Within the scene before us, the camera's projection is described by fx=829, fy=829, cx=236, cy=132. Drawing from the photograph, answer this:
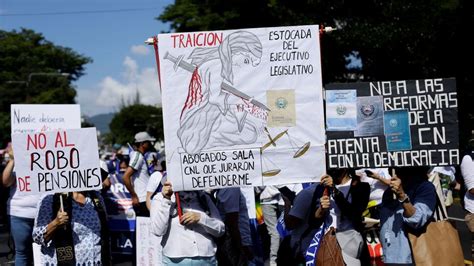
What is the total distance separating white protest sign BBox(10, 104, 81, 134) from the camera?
10508 mm

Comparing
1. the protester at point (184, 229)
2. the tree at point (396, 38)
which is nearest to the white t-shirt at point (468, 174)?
the protester at point (184, 229)

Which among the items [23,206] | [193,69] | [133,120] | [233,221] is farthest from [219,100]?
[133,120]

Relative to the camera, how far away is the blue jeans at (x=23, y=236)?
8.68 meters

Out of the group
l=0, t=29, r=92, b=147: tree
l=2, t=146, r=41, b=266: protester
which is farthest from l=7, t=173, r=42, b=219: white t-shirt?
l=0, t=29, r=92, b=147: tree

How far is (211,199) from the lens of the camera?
653 cm

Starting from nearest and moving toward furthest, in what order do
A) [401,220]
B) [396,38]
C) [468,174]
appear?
[401,220], [468,174], [396,38]

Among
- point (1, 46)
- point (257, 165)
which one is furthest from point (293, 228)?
point (1, 46)

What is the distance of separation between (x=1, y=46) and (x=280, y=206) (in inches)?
2404

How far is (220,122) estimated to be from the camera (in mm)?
6211

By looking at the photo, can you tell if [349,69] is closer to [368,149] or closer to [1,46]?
[368,149]

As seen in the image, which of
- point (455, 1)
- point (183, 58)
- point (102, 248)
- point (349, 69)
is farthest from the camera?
point (349, 69)

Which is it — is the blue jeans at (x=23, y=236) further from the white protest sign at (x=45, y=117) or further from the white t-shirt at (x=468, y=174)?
the white t-shirt at (x=468, y=174)

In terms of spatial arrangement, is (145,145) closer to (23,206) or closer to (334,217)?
(23,206)

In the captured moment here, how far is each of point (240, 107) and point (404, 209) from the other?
1.43m
